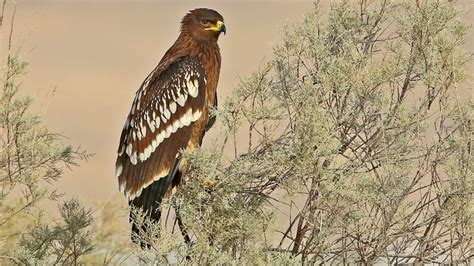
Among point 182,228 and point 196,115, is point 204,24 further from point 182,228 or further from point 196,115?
point 182,228

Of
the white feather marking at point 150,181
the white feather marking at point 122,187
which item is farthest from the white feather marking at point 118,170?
the white feather marking at point 150,181

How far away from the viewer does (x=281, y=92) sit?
18.5ft

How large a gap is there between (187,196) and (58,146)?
273 cm

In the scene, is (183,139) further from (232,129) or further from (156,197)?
(232,129)

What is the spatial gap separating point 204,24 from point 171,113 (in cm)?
79

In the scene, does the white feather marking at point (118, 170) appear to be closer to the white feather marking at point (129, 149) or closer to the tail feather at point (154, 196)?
the white feather marking at point (129, 149)

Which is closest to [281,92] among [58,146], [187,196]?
[187,196]

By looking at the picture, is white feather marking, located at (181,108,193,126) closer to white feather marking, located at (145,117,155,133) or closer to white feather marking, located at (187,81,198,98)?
white feather marking, located at (187,81,198,98)

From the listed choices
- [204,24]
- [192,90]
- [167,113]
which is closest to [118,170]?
[167,113]

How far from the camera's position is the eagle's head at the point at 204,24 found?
6.88 meters

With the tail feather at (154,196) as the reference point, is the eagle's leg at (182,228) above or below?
below

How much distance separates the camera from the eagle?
638cm

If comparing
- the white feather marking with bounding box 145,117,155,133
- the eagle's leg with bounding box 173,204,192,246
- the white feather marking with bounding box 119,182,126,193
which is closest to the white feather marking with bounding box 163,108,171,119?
the white feather marking with bounding box 145,117,155,133

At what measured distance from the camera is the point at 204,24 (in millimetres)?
6941
